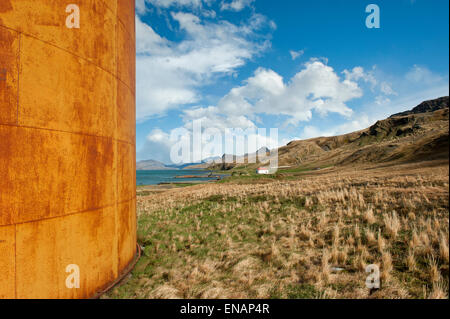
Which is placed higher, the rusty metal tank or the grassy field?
the rusty metal tank

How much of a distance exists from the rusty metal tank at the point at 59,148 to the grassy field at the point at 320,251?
138 cm

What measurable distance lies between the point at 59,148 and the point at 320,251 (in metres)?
6.64

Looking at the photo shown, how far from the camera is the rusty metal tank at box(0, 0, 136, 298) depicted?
123 inches

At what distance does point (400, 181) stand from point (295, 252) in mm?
5575

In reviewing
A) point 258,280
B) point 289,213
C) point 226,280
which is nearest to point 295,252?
point 258,280

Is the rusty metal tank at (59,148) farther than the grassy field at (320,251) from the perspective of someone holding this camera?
No

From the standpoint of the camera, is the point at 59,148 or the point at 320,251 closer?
the point at 59,148

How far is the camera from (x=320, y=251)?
579 cm

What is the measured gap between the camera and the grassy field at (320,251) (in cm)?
404

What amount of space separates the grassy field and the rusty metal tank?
1.38m

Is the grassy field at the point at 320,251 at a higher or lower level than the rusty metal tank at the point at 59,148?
lower

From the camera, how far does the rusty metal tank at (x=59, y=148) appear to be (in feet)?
10.3

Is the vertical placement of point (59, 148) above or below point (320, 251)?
above

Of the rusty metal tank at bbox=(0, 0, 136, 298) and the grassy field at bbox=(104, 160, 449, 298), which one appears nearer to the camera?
the rusty metal tank at bbox=(0, 0, 136, 298)
